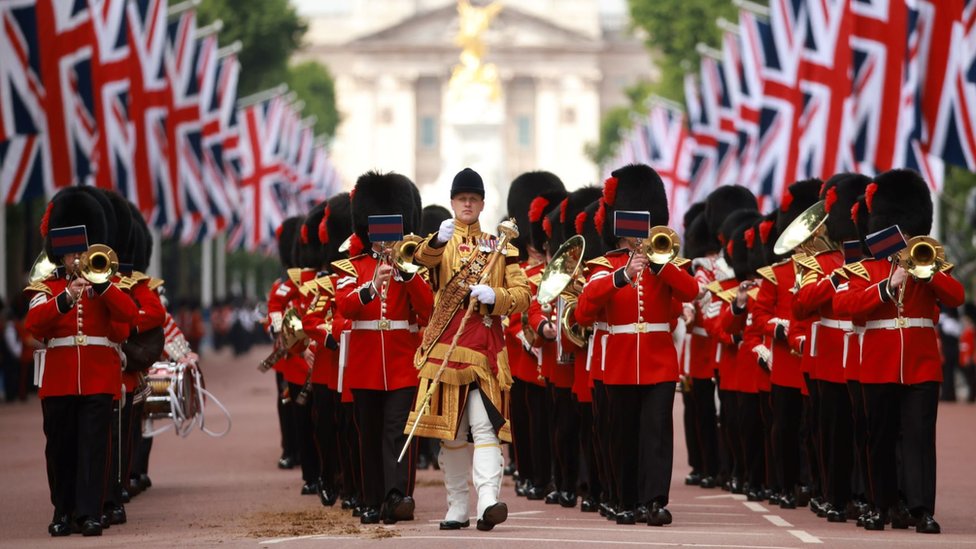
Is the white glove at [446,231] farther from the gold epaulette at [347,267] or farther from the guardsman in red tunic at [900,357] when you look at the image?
the guardsman in red tunic at [900,357]

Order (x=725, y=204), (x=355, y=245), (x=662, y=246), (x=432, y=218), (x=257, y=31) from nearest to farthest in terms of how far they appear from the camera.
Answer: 1. (x=662, y=246)
2. (x=355, y=245)
3. (x=725, y=204)
4. (x=432, y=218)
5. (x=257, y=31)

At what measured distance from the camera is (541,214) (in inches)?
587

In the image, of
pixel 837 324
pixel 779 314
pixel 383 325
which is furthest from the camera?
pixel 779 314

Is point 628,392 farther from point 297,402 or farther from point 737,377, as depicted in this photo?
point 297,402

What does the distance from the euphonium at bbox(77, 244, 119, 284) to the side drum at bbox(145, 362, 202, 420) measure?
2.98m

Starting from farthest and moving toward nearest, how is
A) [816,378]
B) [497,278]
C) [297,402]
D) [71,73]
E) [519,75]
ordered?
[519,75] < [71,73] < [297,402] < [816,378] < [497,278]

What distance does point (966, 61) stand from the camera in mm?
20875

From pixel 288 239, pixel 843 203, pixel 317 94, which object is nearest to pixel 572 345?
pixel 843 203

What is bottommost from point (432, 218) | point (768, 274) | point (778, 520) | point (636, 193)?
point (778, 520)

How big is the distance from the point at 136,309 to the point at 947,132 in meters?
11.4

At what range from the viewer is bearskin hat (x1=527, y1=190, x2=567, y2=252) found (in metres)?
14.9

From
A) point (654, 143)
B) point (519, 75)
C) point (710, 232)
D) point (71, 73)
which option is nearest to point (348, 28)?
point (519, 75)

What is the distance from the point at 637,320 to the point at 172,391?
13.3 feet

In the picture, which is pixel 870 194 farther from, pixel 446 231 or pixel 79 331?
pixel 79 331
